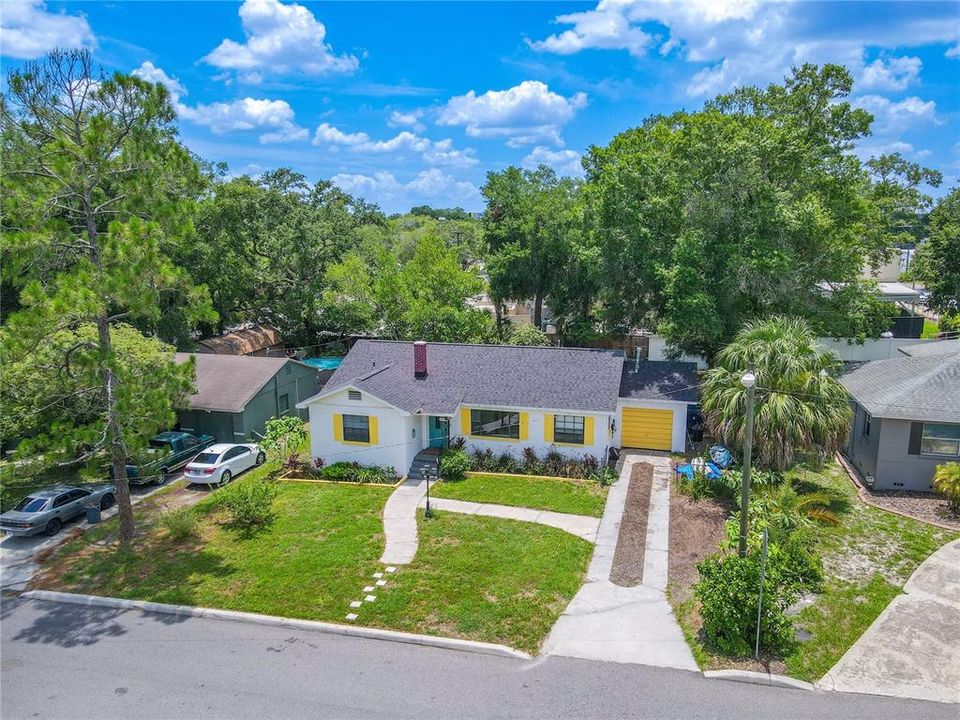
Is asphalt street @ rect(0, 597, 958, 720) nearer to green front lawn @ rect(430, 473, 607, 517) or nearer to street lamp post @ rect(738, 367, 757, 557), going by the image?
street lamp post @ rect(738, 367, 757, 557)

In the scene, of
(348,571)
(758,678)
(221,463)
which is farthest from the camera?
(221,463)

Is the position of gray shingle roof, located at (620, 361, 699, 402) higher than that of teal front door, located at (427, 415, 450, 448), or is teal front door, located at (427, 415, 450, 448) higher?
gray shingle roof, located at (620, 361, 699, 402)

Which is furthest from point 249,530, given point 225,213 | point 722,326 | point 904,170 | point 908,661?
point 904,170

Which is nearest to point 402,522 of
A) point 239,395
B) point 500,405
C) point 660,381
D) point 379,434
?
point 379,434

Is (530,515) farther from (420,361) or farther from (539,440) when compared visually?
(420,361)

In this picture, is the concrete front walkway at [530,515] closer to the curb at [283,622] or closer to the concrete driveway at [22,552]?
the curb at [283,622]

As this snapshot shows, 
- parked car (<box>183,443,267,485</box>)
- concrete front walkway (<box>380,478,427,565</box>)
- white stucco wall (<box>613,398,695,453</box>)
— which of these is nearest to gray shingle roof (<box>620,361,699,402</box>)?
white stucco wall (<box>613,398,695,453</box>)
